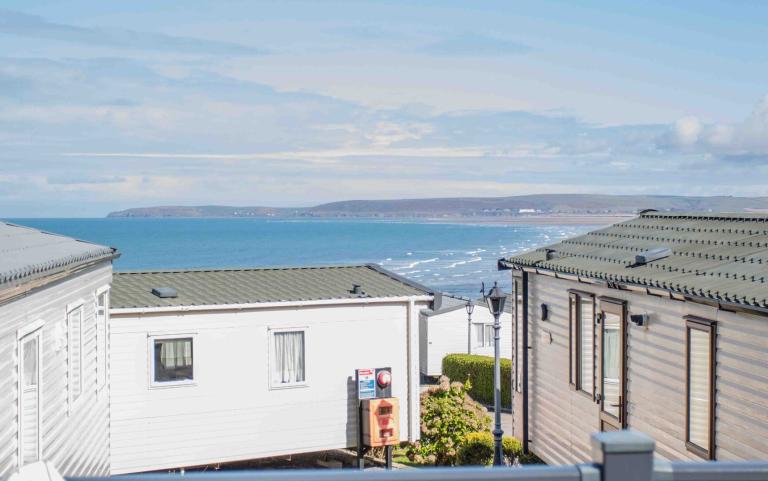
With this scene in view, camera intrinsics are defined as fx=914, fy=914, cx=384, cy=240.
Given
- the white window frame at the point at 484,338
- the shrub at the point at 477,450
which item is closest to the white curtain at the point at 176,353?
the shrub at the point at 477,450

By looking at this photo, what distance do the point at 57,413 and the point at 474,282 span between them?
81822 mm

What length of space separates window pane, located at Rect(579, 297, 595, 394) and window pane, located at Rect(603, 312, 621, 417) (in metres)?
0.36

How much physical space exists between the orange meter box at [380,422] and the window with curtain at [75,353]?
8052 mm

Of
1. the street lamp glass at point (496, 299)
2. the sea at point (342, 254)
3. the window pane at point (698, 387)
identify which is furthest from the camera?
the sea at point (342, 254)

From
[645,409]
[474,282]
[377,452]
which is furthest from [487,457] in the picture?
[474,282]

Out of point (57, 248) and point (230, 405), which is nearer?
point (57, 248)

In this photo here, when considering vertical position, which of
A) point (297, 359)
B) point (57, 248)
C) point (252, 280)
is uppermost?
point (57, 248)

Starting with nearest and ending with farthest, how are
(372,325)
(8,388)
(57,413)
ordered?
1. (8,388)
2. (57,413)
3. (372,325)

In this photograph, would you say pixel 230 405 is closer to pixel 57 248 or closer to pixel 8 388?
pixel 57 248

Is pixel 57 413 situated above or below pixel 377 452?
above

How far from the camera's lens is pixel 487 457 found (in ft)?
57.2

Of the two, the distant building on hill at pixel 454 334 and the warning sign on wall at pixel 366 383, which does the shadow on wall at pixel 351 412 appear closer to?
the warning sign on wall at pixel 366 383

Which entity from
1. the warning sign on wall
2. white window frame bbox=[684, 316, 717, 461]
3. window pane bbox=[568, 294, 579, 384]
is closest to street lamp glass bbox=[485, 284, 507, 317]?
window pane bbox=[568, 294, 579, 384]

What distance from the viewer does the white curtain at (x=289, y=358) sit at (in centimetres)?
1805
